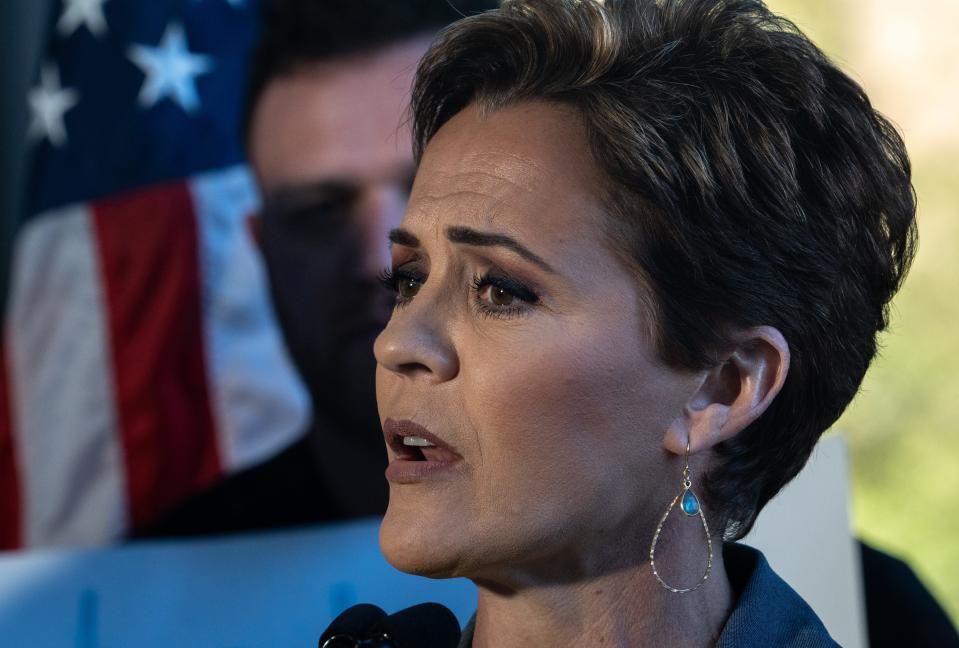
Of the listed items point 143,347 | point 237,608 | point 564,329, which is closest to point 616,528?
point 564,329

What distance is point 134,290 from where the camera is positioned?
9.14 feet

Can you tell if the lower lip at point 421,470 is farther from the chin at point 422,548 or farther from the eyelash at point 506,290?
the eyelash at point 506,290

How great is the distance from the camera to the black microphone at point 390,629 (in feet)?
4.27

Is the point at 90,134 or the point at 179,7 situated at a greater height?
the point at 179,7

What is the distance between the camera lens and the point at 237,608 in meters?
2.47

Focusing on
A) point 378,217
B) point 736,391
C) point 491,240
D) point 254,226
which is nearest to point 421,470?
point 491,240

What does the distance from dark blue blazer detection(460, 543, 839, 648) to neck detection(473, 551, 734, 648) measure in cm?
5

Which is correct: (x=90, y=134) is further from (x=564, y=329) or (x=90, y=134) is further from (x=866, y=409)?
(x=866, y=409)

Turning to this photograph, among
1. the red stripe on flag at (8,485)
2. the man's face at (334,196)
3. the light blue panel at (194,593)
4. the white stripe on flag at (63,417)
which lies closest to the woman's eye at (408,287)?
the light blue panel at (194,593)

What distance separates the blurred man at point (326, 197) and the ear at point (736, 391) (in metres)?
1.42

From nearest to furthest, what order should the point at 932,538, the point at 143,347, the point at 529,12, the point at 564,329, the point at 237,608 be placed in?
the point at 564,329 < the point at 529,12 < the point at 237,608 < the point at 143,347 < the point at 932,538

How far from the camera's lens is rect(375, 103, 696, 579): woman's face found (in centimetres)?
135

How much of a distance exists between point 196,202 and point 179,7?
465 millimetres

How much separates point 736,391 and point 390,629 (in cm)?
49
